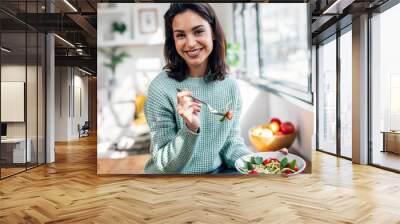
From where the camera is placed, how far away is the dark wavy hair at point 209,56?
562cm

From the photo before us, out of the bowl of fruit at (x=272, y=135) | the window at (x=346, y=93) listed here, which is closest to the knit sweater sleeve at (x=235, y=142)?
the bowl of fruit at (x=272, y=135)

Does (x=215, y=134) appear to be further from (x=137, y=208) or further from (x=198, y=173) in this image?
(x=137, y=208)

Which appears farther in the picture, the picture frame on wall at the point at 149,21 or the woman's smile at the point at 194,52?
the picture frame on wall at the point at 149,21

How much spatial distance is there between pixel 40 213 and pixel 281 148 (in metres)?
3.37

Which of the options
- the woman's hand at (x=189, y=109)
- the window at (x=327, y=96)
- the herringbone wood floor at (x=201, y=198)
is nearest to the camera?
the herringbone wood floor at (x=201, y=198)

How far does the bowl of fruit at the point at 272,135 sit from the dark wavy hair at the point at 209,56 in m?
0.93

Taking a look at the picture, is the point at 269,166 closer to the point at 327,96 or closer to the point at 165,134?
the point at 165,134

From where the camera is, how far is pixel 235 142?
223 inches

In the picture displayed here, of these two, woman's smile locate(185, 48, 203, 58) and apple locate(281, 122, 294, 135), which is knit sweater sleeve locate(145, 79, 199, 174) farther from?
apple locate(281, 122, 294, 135)

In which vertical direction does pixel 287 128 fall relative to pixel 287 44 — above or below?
below

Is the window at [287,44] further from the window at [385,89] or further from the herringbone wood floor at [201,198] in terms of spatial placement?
the window at [385,89]

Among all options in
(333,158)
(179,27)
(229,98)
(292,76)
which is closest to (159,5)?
(179,27)

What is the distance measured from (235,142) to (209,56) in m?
1.27

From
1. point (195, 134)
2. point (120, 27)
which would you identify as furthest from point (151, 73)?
point (195, 134)
